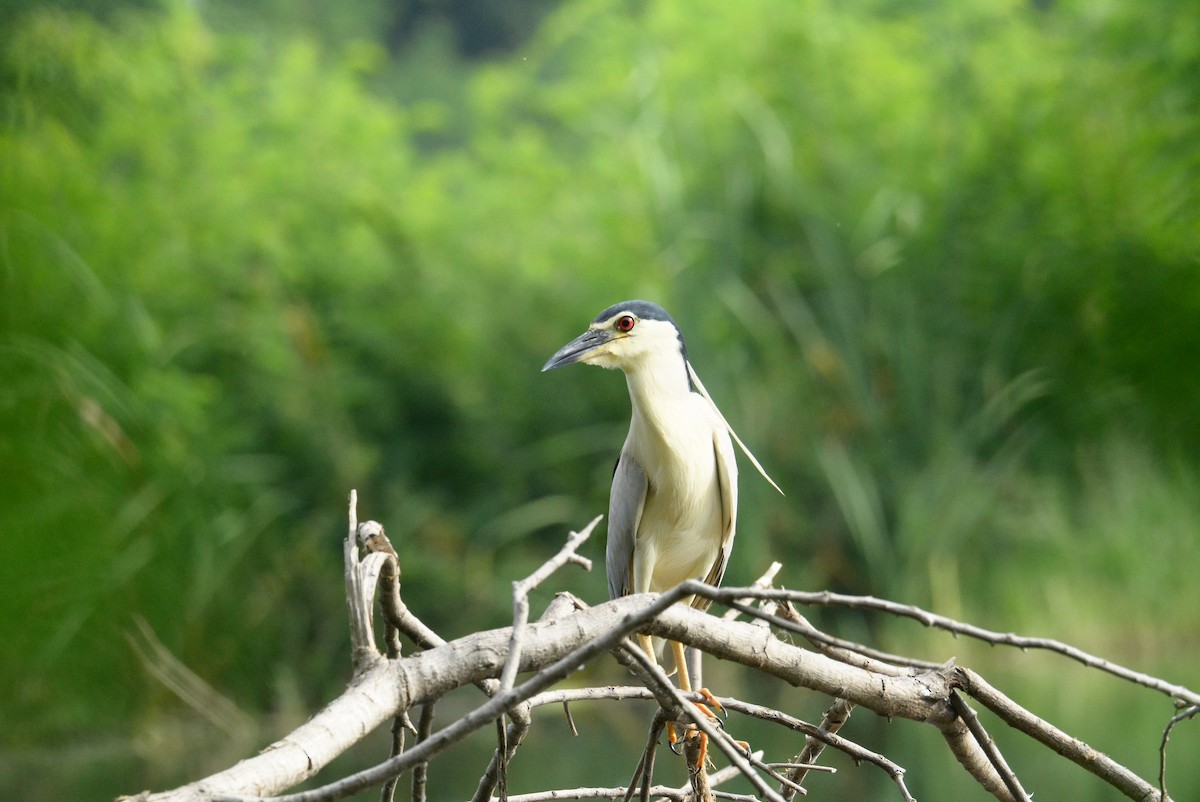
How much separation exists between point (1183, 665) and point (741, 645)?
205 inches

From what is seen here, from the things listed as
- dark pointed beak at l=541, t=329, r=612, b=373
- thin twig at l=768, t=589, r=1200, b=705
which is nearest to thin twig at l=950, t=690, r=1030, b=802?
thin twig at l=768, t=589, r=1200, b=705

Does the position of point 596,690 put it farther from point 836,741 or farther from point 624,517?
point 624,517

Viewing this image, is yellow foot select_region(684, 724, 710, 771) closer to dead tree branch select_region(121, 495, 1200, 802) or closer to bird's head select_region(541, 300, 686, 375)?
dead tree branch select_region(121, 495, 1200, 802)

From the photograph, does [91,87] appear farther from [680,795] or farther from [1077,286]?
[680,795]

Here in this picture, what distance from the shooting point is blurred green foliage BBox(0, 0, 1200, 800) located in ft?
18.9

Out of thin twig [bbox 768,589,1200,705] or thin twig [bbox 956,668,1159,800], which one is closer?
thin twig [bbox 768,589,1200,705]

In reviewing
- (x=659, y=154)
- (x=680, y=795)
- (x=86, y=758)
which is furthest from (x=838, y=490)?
(x=680, y=795)

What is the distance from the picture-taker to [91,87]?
282 inches

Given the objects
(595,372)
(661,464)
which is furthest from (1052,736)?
(595,372)

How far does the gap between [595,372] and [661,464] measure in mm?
4956

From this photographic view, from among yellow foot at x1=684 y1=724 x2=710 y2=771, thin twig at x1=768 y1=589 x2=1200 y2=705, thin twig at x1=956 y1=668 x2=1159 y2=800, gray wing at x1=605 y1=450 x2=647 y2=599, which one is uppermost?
gray wing at x1=605 y1=450 x2=647 y2=599

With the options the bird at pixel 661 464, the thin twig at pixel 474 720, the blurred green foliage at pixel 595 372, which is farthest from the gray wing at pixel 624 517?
the blurred green foliage at pixel 595 372

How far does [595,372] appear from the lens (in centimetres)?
694

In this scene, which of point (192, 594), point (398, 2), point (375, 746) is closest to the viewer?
point (375, 746)
